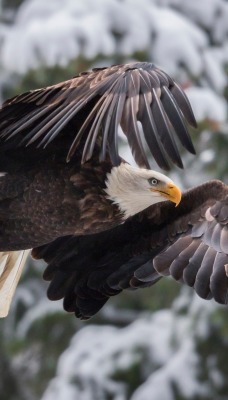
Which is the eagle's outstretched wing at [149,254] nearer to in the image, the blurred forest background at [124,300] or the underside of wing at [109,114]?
the underside of wing at [109,114]

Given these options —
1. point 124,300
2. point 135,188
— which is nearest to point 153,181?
point 135,188

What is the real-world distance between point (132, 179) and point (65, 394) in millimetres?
5414

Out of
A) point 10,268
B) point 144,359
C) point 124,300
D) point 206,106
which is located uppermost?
point 10,268

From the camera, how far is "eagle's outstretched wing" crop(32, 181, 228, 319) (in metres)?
6.98

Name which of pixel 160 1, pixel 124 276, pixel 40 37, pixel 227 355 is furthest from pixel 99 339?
pixel 124 276

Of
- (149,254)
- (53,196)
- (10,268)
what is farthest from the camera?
(10,268)

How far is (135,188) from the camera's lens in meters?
6.77

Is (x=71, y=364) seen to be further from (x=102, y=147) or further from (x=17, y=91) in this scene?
(x=102, y=147)

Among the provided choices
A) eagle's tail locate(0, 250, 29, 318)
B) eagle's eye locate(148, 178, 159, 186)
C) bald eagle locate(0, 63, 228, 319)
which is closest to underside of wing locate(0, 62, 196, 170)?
bald eagle locate(0, 63, 228, 319)

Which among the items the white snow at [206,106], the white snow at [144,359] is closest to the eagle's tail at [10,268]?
the white snow at [144,359]

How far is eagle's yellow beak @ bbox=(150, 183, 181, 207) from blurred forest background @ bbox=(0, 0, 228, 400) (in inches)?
177

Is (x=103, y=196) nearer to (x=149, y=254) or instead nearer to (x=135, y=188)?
(x=135, y=188)

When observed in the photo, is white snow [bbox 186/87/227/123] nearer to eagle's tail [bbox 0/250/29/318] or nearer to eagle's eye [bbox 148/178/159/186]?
eagle's tail [bbox 0/250/29/318]

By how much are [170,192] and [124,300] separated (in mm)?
6904
